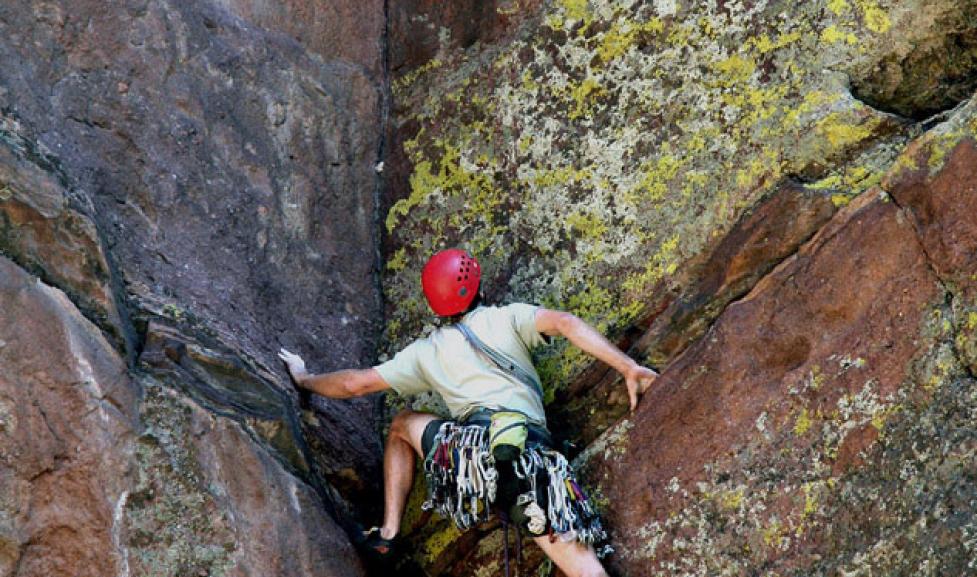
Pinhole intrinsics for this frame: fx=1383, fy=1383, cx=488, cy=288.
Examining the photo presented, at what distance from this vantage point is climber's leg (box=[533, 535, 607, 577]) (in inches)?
198

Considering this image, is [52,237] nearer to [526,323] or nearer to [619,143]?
[526,323]

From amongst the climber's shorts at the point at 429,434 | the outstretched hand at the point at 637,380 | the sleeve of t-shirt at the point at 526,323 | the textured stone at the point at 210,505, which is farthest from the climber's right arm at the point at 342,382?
the outstretched hand at the point at 637,380

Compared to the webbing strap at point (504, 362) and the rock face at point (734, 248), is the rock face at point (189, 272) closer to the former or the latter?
the rock face at point (734, 248)

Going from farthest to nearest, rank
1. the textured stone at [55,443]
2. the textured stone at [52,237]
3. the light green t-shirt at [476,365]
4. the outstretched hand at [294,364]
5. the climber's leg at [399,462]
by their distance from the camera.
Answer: the outstretched hand at [294,364], the climber's leg at [399,462], the light green t-shirt at [476,365], the textured stone at [52,237], the textured stone at [55,443]

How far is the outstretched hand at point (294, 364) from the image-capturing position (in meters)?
5.71

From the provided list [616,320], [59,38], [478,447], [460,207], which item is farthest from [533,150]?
[59,38]

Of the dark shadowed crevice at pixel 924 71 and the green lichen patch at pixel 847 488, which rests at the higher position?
the dark shadowed crevice at pixel 924 71

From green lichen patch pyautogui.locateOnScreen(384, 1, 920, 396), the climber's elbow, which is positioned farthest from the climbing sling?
green lichen patch pyautogui.locateOnScreen(384, 1, 920, 396)

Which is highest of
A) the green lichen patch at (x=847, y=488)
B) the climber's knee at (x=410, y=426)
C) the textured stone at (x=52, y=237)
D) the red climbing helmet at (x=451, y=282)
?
the textured stone at (x=52, y=237)

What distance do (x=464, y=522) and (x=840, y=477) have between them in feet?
4.67

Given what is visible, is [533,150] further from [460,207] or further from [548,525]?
[548,525]

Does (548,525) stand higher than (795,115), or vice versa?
(795,115)

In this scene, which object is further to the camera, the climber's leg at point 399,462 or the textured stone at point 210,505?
the climber's leg at point 399,462

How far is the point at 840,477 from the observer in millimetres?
4754
